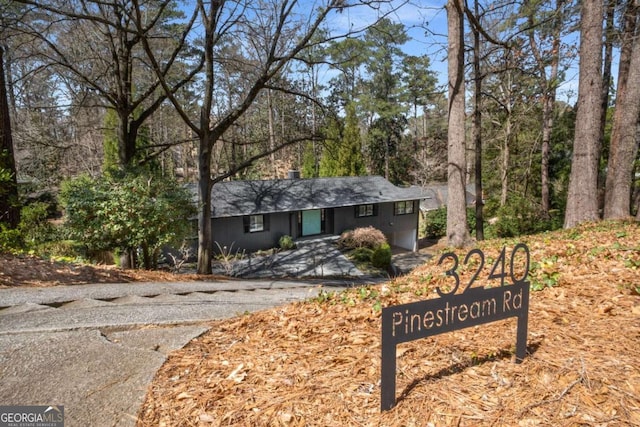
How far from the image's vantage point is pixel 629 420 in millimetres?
1949

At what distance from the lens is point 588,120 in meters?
7.94

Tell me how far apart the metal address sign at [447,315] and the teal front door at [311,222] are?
57.7 ft

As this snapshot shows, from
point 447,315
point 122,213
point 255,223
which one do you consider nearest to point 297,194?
point 255,223

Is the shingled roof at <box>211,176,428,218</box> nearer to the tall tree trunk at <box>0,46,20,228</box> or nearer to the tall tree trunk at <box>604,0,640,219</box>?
the tall tree trunk at <box>0,46,20,228</box>

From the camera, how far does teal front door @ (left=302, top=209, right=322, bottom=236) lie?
20141 mm

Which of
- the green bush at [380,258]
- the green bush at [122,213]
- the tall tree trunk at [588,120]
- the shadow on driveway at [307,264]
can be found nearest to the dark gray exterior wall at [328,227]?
the shadow on driveway at [307,264]

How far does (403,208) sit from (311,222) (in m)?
6.19

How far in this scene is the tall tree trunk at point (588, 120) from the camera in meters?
7.81

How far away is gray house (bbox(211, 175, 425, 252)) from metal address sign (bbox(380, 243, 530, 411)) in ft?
48.4

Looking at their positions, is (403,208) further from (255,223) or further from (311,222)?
(255,223)

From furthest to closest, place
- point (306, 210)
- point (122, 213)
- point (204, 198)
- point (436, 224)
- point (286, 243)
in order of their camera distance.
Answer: point (436, 224)
point (306, 210)
point (286, 243)
point (204, 198)
point (122, 213)

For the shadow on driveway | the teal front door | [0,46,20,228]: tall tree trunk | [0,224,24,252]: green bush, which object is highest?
[0,46,20,228]: tall tree trunk

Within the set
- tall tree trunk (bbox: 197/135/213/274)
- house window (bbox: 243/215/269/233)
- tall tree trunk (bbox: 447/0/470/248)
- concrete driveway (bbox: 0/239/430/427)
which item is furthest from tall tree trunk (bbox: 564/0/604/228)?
house window (bbox: 243/215/269/233)

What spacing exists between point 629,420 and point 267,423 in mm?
1984
